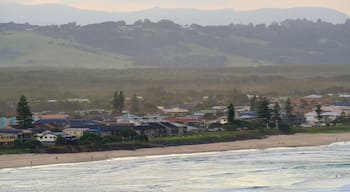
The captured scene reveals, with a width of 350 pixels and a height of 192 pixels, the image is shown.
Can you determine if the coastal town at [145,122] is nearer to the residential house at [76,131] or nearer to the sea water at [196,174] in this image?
the residential house at [76,131]

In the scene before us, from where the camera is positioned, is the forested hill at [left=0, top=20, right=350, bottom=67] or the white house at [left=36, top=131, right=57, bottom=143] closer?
the white house at [left=36, top=131, right=57, bottom=143]

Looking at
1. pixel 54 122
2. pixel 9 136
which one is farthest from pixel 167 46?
pixel 9 136

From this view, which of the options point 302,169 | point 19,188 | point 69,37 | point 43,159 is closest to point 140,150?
point 43,159

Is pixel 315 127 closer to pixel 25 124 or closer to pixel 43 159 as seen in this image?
pixel 25 124

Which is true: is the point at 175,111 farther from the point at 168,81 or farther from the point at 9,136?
the point at 168,81

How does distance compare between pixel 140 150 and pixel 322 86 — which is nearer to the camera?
pixel 140 150

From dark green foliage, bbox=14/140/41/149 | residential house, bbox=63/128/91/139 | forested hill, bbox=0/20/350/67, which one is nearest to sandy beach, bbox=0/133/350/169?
dark green foliage, bbox=14/140/41/149

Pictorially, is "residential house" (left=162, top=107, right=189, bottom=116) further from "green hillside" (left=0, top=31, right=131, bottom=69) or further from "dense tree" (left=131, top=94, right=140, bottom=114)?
"green hillside" (left=0, top=31, right=131, bottom=69)
